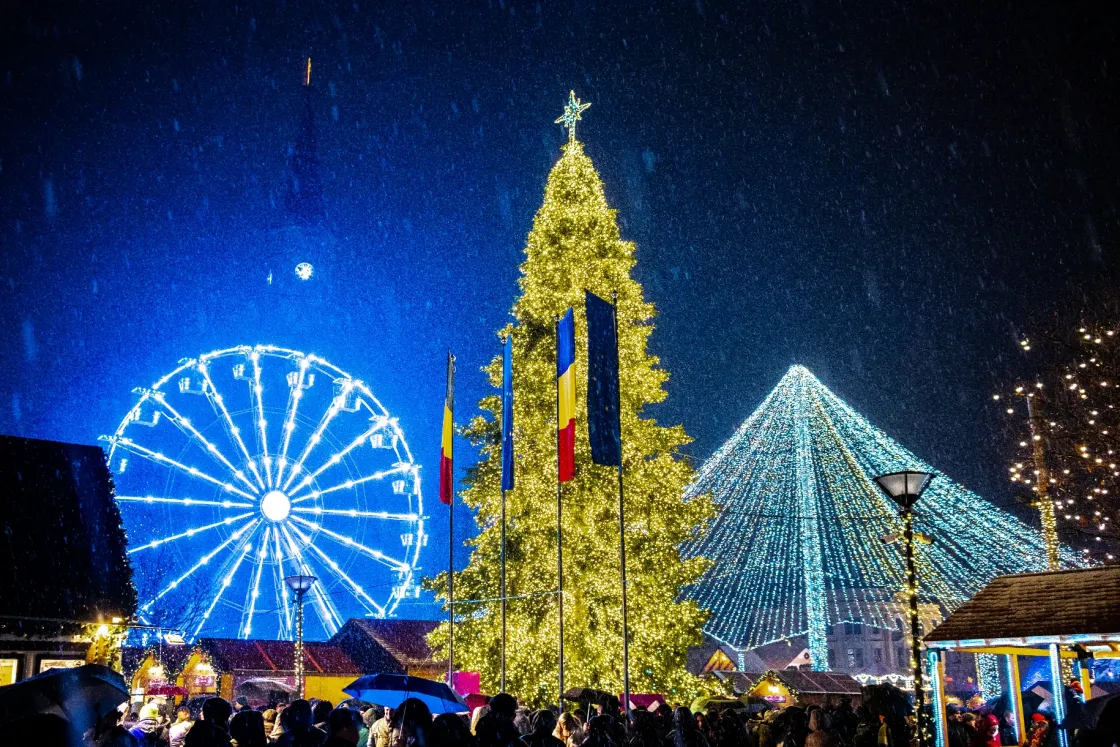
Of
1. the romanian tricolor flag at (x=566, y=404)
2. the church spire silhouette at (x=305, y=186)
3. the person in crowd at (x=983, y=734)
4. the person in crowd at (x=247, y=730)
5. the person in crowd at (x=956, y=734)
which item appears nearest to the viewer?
the person in crowd at (x=247, y=730)

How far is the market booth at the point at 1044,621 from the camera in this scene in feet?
50.9

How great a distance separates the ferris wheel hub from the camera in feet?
129

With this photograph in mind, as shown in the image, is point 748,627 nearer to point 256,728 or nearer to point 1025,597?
point 1025,597

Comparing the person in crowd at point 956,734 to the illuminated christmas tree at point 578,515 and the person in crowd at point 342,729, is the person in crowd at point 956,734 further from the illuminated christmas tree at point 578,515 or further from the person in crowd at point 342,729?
the person in crowd at point 342,729

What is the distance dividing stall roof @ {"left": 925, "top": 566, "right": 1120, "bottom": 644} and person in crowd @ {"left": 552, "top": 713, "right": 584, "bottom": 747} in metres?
8.71

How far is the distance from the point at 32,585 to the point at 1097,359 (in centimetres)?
2281

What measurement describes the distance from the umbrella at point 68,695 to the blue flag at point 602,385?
1149cm

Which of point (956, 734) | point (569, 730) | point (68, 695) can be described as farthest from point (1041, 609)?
point (68, 695)

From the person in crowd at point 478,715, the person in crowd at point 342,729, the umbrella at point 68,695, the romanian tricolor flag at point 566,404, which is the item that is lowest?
the person in crowd at point 478,715

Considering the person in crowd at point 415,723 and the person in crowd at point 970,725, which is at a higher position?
the person in crowd at point 415,723

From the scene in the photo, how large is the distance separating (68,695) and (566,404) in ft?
41.8

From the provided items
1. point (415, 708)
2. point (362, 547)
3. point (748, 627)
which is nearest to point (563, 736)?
point (415, 708)

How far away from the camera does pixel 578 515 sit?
2575cm

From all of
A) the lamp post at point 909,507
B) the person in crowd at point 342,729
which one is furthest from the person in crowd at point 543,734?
the lamp post at point 909,507
